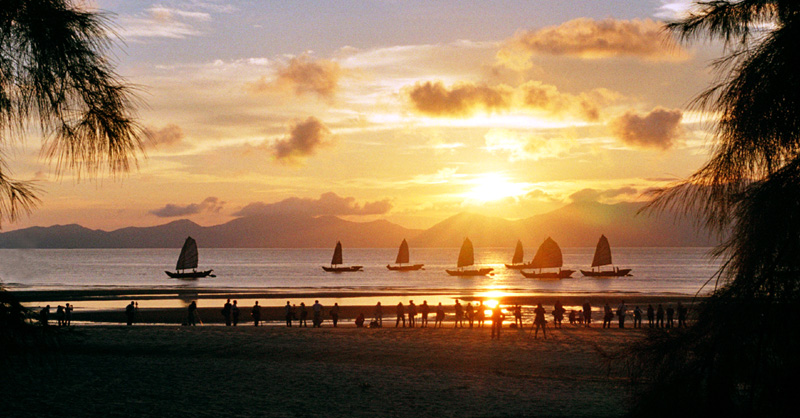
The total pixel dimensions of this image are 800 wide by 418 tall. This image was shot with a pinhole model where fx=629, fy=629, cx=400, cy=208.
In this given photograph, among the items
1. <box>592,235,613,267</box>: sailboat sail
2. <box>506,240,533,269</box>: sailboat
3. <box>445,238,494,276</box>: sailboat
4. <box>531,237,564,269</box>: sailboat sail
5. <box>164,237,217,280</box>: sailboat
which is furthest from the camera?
<box>506,240,533,269</box>: sailboat

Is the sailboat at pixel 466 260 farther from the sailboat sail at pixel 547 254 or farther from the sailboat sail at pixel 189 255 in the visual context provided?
the sailboat sail at pixel 189 255

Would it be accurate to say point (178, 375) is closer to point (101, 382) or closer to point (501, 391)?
point (101, 382)

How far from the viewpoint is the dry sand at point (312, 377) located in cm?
1523

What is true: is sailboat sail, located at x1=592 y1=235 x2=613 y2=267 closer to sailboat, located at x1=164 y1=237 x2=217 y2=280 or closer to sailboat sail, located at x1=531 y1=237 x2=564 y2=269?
sailboat sail, located at x1=531 y1=237 x2=564 y2=269

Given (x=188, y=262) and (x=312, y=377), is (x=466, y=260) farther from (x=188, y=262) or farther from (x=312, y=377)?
(x=312, y=377)

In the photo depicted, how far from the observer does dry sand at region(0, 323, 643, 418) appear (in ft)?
50.0

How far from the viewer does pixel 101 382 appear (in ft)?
56.4

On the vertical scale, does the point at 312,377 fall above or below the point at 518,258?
above

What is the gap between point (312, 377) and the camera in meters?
19.3

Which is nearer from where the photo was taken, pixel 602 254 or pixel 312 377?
pixel 312 377

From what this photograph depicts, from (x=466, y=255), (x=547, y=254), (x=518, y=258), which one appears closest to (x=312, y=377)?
(x=547, y=254)

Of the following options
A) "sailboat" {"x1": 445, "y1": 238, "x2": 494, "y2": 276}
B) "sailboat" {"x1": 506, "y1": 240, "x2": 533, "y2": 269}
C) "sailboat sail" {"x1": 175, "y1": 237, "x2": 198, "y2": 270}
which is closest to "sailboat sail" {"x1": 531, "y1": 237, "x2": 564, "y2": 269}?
"sailboat" {"x1": 445, "y1": 238, "x2": 494, "y2": 276}

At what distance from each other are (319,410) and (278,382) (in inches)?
137

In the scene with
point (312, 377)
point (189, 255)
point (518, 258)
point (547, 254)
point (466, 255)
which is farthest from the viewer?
point (518, 258)
